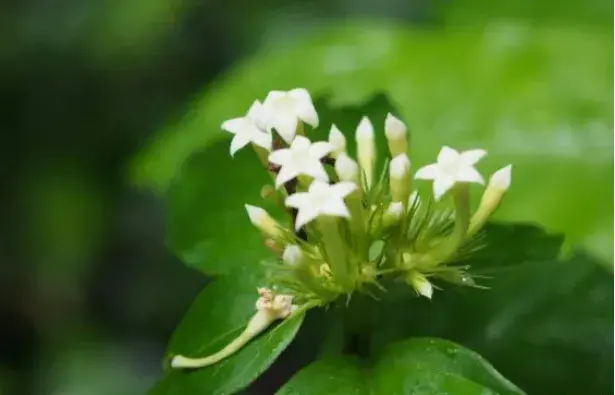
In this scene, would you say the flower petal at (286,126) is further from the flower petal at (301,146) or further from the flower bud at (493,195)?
the flower bud at (493,195)

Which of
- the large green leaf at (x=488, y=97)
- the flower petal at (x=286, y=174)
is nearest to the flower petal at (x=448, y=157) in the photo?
the flower petal at (x=286, y=174)

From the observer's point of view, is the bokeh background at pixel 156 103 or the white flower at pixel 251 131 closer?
the white flower at pixel 251 131

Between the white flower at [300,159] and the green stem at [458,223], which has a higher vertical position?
the white flower at [300,159]

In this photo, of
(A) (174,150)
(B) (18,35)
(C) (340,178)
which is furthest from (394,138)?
(B) (18,35)

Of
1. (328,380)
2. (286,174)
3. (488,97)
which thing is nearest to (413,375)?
(328,380)

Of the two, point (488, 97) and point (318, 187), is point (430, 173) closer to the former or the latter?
point (318, 187)

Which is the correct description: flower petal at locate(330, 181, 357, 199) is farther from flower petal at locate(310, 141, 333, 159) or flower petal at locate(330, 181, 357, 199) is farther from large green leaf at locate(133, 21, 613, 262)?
large green leaf at locate(133, 21, 613, 262)

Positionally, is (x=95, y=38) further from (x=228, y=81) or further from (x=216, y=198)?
(x=216, y=198)
